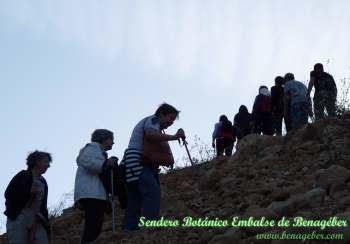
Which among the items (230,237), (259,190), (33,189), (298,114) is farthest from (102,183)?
(298,114)

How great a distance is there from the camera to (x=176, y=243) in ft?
26.9

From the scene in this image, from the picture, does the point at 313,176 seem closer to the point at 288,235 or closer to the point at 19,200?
the point at 288,235

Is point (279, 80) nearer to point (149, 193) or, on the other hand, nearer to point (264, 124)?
point (264, 124)

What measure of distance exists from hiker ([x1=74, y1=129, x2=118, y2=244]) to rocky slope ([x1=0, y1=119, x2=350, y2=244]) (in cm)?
42

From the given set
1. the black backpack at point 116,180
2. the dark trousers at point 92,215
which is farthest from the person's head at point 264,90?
the dark trousers at point 92,215

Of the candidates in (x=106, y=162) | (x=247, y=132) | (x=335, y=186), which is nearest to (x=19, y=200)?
(x=106, y=162)

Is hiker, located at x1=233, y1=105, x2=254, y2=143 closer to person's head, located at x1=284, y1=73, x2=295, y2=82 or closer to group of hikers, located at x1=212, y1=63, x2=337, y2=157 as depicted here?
group of hikers, located at x1=212, y1=63, x2=337, y2=157

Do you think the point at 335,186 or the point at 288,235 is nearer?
the point at 288,235

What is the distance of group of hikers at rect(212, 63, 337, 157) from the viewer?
1341 centimetres

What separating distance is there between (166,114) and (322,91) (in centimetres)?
515

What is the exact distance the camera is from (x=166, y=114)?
8.94 metres

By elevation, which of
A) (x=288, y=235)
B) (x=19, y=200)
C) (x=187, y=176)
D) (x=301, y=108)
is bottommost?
(x=288, y=235)

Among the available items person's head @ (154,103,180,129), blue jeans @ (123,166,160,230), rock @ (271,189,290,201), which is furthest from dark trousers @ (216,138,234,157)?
blue jeans @ (123,166,160,230)

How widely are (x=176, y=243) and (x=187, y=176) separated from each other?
5410 mm
